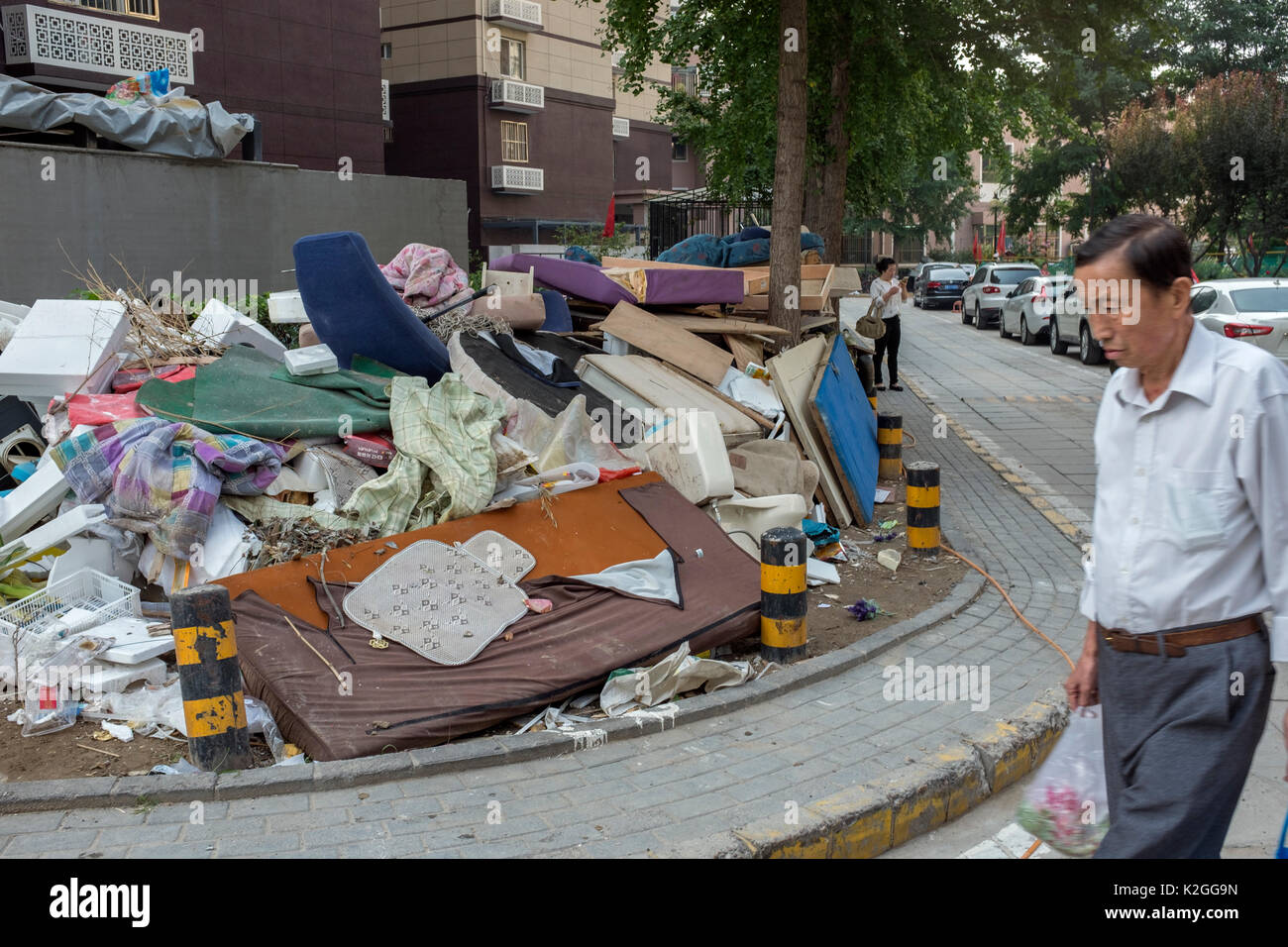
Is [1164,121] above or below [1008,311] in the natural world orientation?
above

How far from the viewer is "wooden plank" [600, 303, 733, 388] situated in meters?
9.27

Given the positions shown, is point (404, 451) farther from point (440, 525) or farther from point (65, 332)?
point (65, 332)

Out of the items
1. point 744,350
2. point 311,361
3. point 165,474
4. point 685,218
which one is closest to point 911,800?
point 165,474

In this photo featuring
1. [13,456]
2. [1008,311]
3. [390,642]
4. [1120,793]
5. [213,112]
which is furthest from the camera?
[1008,311]

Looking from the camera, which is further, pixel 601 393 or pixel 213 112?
pixel 213 112

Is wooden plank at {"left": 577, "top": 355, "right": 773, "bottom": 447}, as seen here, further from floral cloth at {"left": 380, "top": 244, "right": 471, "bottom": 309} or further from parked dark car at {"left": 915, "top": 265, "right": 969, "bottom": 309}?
parked dark car at {"left": 915, "top": 265, "right": 969, "bottom": 309}

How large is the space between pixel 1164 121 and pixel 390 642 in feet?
130

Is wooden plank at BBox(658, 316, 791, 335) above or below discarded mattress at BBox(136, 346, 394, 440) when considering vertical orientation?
above

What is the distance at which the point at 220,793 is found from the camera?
404cm

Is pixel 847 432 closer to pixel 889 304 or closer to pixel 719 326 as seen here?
pixel 719 326

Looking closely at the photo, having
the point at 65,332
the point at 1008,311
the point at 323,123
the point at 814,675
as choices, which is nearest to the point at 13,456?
the point at 65,332

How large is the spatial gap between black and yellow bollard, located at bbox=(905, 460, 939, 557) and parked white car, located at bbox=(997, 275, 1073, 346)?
16135 millimetres

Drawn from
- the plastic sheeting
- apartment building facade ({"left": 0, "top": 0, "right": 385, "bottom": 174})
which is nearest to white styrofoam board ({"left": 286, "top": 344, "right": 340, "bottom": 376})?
the plastic sheeting

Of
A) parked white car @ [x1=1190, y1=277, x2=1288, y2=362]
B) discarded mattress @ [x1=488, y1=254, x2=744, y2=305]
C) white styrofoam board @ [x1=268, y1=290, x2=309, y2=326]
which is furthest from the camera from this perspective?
parked white car @ [x1=1190, y1=277, x2=1288, y2=362]
